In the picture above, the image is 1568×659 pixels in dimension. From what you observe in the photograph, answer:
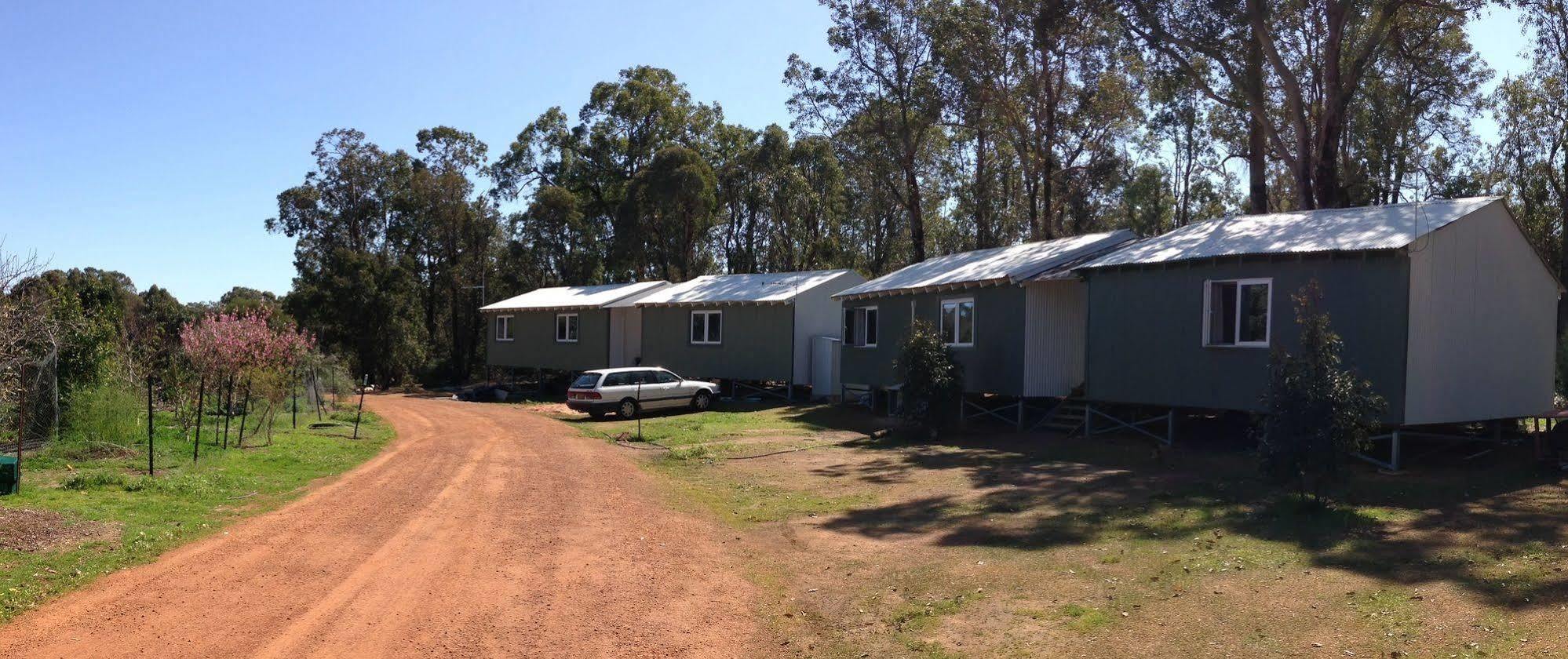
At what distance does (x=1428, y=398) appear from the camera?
1433cm

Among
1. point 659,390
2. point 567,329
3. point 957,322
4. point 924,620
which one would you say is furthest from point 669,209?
point 924,620

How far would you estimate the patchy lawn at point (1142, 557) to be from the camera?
6.60 m

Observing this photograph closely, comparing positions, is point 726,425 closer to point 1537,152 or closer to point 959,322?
point 959,322

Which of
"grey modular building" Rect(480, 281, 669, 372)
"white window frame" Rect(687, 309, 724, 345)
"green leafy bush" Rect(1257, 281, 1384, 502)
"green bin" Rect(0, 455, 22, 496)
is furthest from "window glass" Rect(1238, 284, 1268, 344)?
"grey modular building" Rect(480, 281, 669, 372)

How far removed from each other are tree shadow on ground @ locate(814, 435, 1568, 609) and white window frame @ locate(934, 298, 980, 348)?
566 centimetres

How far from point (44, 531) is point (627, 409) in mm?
17310

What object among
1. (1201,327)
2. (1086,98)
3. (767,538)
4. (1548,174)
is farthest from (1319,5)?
(767,538)

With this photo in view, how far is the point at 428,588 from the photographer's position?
771 centimetres

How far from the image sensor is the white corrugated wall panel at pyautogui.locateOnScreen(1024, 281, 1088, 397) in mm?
20016

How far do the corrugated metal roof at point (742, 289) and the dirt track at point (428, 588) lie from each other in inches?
678

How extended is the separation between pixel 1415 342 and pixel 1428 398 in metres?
0.94

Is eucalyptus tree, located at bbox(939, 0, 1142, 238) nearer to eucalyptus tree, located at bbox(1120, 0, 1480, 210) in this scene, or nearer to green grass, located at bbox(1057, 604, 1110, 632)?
eucalyptus tree, located at bbox(1120, 0, 1480, 210)

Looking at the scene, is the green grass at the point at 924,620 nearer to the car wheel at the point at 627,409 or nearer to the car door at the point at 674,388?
the car wheel at the point at 627,409

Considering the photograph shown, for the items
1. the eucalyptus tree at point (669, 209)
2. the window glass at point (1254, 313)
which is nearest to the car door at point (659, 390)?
the window glass at point (1254, 313)
